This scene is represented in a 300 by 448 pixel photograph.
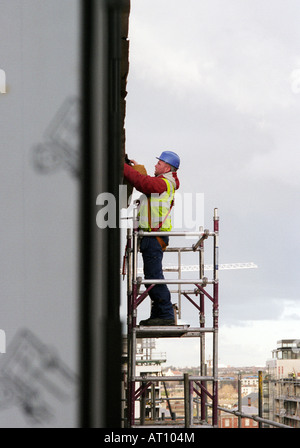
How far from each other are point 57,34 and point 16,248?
1.19 metres

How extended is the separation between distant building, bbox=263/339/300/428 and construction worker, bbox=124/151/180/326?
7811cm

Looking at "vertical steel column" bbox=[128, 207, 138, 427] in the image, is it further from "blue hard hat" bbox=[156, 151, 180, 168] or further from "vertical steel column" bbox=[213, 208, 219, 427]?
"vertical steel column" bbox=[213, 208, 219, 427]

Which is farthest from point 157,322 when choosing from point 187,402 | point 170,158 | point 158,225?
point 170,158

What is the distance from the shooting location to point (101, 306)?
3582 millimetres

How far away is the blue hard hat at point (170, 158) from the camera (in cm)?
689

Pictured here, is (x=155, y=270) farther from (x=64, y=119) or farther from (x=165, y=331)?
(x=64, y=119)

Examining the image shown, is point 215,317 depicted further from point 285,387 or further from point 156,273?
point 285,387

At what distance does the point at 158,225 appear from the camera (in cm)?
697

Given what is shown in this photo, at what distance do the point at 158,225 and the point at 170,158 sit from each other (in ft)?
2.44

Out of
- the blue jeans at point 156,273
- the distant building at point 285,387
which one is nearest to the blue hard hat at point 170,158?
the blue jeans at point 156,273

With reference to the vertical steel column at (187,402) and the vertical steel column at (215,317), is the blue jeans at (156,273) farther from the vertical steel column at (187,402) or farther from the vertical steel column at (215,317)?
the vertical steel column at (187,402)

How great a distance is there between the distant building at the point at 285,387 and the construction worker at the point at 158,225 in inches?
3075

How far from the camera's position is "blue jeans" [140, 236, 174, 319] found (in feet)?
22.4
